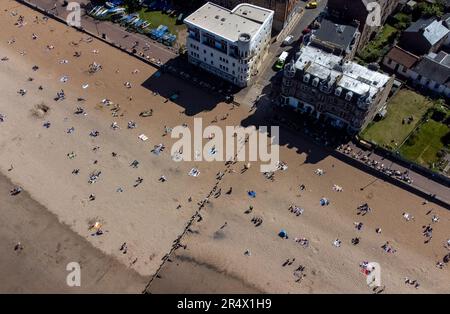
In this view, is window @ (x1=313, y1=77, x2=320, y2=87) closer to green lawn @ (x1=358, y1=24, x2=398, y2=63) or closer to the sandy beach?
the sandy beach

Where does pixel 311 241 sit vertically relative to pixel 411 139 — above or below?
below

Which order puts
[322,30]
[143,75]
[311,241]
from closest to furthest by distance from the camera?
[311,241] → [322,30] → [143,75]

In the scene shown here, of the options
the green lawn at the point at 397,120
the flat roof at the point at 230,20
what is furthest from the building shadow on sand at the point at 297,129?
the flat roof at the point at 230,20

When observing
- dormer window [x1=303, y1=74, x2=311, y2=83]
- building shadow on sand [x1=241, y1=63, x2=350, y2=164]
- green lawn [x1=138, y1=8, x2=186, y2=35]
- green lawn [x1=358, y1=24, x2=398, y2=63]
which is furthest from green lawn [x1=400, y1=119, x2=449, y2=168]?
green lawn [x1=138, y1=8, x2=186, y2=35]
